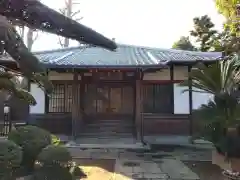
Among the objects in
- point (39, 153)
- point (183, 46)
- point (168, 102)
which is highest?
point (183, 46)

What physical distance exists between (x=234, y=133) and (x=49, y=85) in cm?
486

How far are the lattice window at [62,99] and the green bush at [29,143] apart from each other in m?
7.57

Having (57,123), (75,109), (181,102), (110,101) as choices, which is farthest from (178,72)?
(57,123)

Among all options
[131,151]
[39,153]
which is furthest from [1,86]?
[131,151]

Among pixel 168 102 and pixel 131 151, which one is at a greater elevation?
pixel 168 102

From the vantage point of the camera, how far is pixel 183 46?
1058 inches

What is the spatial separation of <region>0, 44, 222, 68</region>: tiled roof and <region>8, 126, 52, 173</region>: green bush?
582 centimetres

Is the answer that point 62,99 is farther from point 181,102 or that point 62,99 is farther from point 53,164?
point 53,164

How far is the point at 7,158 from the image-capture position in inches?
161

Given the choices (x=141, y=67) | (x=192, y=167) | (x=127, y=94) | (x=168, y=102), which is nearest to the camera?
(x=192, y=167)

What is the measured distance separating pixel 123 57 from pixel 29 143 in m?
8.21

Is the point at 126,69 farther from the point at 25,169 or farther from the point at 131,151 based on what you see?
the point at 25,169

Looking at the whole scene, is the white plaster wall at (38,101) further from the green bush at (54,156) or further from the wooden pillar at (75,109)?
the green bush at (54,156)

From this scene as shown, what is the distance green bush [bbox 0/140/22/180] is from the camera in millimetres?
4059
